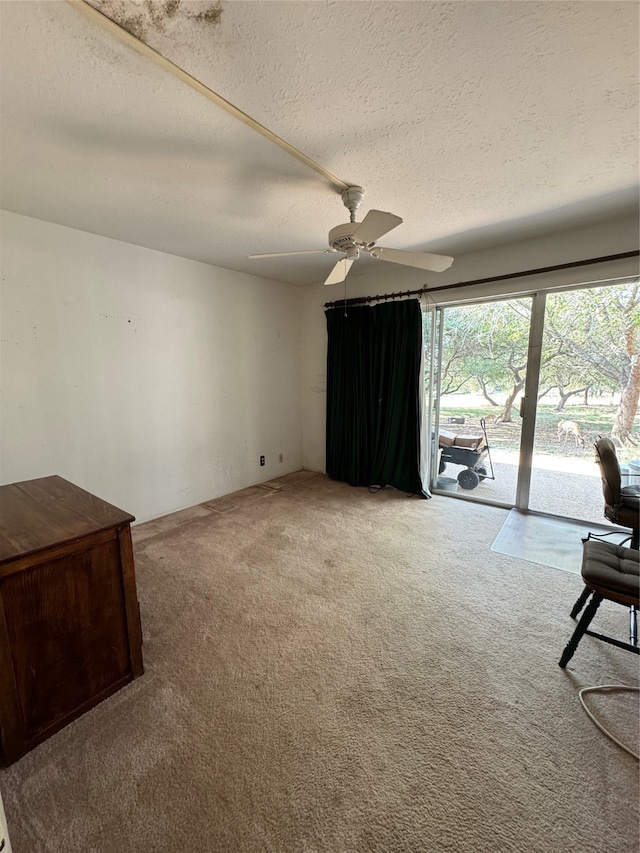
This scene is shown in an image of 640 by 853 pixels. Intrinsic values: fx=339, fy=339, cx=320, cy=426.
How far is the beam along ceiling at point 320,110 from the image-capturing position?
109 cm

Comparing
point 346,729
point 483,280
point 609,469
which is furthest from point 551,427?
point 346,729

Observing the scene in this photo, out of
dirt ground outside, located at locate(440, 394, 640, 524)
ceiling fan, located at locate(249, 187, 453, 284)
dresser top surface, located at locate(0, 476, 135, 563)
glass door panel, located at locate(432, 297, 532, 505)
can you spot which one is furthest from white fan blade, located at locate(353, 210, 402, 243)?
dirt ground outside, located at locate(440, 394, 640, 524)

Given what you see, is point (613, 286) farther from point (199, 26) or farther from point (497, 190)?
point (199, 26)

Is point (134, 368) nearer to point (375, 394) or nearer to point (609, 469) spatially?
point (375, 394)

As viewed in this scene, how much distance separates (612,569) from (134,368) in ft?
11.4

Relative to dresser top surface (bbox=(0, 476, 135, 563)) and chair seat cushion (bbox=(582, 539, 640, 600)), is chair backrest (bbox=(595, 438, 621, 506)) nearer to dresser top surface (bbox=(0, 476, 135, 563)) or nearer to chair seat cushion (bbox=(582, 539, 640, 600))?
chair seat cushion (bbox=(582, 539, 640, 600))

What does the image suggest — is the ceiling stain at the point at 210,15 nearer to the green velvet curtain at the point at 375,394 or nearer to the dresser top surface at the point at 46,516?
the dresser top surface at the point at 46,516

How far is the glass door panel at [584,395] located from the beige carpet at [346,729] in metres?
1.18

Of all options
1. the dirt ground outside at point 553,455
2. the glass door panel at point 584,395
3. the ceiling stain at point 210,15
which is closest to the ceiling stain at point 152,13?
the ceiling stain at point 210,15

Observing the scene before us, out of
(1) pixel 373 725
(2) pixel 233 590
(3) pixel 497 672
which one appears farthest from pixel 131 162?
(3) pixel 497 672

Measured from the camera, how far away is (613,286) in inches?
108

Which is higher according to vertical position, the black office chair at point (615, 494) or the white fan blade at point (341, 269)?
the white fan blade at point (341, 269)

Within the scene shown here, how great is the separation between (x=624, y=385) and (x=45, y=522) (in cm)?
390

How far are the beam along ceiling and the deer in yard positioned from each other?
165 centimetres
